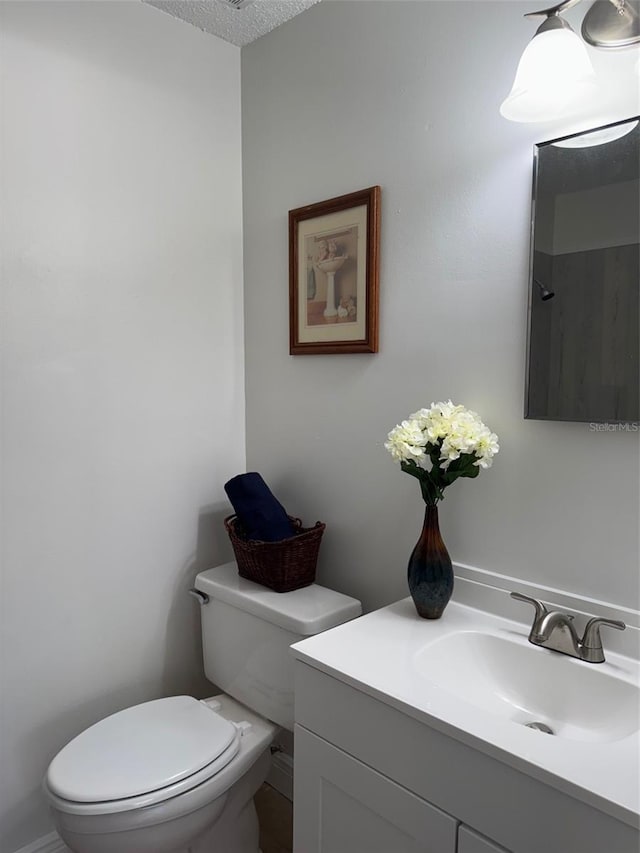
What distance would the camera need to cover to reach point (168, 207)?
5.76ft

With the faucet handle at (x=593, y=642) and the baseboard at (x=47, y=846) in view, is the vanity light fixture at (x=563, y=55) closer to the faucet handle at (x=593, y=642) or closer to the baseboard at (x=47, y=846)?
the faucet handle at (x=593, y=642)

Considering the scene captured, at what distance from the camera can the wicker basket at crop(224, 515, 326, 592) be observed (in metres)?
1.59

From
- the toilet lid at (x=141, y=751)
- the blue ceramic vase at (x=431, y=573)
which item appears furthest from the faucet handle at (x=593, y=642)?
the toilet lid at (x=141, y=751)

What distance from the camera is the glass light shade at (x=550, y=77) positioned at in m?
1.08

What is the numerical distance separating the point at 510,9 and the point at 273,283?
92 centimetres

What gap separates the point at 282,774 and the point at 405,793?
998 millimetres

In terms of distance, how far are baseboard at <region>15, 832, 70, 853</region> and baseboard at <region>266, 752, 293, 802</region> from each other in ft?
1.98

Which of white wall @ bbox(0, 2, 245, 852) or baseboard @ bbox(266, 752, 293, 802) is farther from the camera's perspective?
baseboard @ bbox(266, 752, 293, 802)

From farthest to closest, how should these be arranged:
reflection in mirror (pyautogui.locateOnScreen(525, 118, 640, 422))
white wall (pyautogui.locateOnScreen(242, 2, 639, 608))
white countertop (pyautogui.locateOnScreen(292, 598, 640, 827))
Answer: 1. white wall (pyautogui.locateOnScreen(242, 2, 639, 608))
2. reflection in mirror (pyautogui.locateOnScreen(525, 118, 640, 422))
3. white countertop (pyautogui.locateOnScreen(292, 598, 640, 827))

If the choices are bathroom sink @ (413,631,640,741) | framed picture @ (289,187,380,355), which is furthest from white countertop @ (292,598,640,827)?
framed picture @ (289,187,380,355)

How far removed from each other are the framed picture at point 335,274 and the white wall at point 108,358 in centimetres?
28

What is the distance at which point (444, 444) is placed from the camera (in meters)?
1.26

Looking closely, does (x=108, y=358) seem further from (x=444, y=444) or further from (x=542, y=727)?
(x=542, y=727)

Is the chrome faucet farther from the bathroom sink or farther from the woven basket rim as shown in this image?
the woven basket rim
